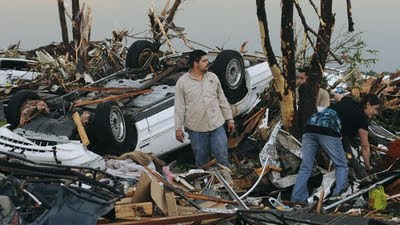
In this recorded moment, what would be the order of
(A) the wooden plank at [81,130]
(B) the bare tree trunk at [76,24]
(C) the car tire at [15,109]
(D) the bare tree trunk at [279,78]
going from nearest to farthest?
(A) the wooden plank at [81,130] → (C) the car tire at [15,109] → (D) the bare tree trunk at [279,78] → (B) the bare tree trunk at [76,24]

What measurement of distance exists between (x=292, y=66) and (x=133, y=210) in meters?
4.04

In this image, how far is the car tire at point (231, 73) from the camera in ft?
32.9

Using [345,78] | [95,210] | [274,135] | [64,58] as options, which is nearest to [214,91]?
[274,135]

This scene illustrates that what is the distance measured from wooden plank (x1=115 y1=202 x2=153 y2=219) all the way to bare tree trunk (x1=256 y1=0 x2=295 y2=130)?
12.6 feet

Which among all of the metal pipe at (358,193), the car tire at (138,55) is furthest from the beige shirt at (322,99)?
the car tire at (138,55)

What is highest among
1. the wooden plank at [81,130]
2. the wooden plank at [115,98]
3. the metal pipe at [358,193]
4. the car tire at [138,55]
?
the car tire at [138,55]

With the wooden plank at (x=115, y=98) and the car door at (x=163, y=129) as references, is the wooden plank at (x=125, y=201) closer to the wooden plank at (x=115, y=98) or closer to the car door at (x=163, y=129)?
the car door at (x=163, y=129)

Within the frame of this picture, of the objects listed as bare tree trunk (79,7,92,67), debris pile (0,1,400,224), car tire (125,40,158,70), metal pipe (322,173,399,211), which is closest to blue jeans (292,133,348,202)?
debris pile (0,1,400,224)

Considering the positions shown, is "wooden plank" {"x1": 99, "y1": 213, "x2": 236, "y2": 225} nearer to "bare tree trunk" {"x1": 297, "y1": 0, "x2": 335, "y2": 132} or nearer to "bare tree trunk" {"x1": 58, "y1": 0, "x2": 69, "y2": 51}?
"bare tree trunk" {"x1": 297, "y1": 0, "x2": 335, "y2": 132}

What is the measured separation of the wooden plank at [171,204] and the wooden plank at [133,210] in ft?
0.56

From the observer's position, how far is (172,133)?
955 cm

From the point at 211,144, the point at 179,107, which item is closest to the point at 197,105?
the point at 179,107

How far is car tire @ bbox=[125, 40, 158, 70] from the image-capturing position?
11123 mm

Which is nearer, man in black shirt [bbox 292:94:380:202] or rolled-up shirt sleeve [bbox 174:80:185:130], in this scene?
man in black shirt [bbox 292:94:380:202]
